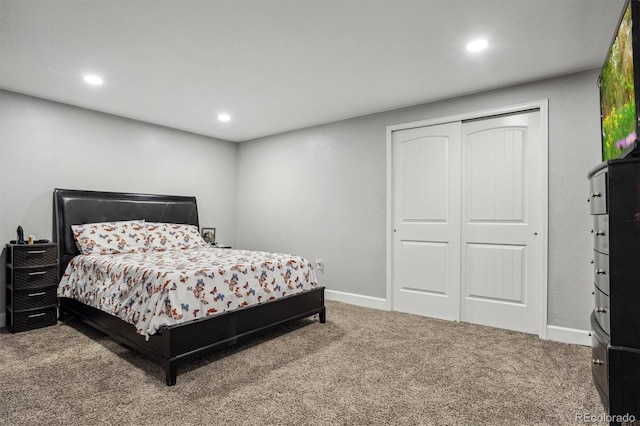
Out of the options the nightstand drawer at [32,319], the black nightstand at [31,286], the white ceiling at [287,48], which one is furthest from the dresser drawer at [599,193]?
the nightstand drawer at [32,319]

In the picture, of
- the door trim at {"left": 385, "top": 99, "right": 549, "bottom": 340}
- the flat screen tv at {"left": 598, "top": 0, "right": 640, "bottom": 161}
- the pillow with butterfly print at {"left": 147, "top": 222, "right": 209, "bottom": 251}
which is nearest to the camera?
the flat screen tv at {"left": 598, "top": 0, "right": 640, "bottom": 161}

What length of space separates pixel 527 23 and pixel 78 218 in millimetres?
4425

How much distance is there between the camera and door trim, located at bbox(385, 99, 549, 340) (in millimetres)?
3072

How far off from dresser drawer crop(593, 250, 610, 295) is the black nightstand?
4310 millimetres

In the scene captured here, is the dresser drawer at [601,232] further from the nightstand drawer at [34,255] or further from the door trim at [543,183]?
the nightstand drawer at [34,255]

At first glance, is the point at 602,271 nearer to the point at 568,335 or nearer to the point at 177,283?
the point at 568,335

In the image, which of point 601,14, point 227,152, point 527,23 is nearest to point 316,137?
point 227,152

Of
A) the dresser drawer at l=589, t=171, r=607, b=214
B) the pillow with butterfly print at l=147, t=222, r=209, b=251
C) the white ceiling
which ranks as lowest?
the pillow with butterfly print at l=147, t=222, r=209, b=251

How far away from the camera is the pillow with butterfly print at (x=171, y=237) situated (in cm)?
408

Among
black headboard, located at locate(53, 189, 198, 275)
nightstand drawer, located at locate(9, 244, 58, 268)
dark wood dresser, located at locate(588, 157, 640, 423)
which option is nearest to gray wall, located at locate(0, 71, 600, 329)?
black headboard, located at locate(53, 189, 198, 275)

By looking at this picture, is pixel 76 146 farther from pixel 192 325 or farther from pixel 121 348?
pixel 192 325

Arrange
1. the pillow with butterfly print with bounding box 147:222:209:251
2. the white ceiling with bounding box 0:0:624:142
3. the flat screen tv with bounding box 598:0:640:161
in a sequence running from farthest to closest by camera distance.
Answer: the pillow with butterfly print with bounding box 147:222:209:251 < the white ceiling with bounding box 0:0:624:142 < the flat screen tv with bounding box 598:0:640:161

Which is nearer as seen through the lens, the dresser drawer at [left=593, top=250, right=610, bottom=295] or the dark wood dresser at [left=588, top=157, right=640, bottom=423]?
the dark wood dresser at [left=588, top=157, right=640, bottom=423]

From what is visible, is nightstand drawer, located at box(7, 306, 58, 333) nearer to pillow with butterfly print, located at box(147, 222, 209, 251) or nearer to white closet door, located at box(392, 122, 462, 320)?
→ pillow with butterfly print, located at box(147, 222, 209, 251)
